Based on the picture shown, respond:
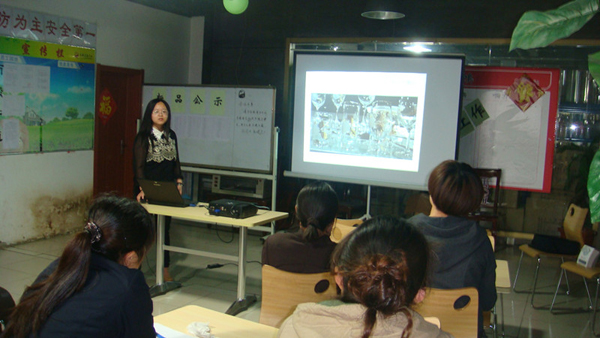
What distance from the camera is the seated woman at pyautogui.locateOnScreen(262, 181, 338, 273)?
240 cm

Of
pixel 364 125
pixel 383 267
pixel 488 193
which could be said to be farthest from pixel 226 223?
pixel 488 193

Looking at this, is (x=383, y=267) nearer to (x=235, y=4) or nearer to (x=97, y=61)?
(x=235, y=4)

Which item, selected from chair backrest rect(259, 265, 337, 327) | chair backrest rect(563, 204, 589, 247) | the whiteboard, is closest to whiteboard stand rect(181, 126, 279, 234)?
the whiteboard

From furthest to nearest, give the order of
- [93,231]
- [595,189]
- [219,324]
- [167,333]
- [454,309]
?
1. [454,309]
2. [219,324]
3. [167,333]
4. [93,231]
5. [595,189]

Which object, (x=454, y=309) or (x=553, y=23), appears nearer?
(x=553, y=23)

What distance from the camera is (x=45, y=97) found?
5332 millimetres

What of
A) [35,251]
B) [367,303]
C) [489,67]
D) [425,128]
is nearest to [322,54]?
[425,128]

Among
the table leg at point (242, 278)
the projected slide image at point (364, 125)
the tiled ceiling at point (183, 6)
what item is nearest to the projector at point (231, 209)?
the table leg at point (242, 278)

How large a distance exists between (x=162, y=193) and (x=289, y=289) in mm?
1963

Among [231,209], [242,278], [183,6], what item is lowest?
[242,278]

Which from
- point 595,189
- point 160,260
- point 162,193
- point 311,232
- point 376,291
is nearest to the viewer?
point 376,291

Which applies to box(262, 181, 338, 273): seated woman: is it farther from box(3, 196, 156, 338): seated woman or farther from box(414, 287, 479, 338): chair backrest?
box(3, 196, 156, 338): seated woman

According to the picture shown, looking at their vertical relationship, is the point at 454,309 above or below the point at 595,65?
below

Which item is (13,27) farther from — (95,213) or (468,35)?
(468,35)
